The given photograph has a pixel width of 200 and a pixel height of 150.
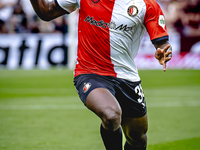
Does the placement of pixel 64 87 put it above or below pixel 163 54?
below

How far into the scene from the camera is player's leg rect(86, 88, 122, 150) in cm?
364

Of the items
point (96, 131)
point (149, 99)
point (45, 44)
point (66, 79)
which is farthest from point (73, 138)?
point (45, 44)

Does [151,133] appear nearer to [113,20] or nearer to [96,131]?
[96,131]

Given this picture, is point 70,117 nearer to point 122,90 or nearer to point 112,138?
point 122,90

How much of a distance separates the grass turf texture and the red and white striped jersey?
164 centimetres

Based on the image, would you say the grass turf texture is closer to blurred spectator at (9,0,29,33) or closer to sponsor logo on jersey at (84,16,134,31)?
sponsor logo on jersey at (84,16,134,31)

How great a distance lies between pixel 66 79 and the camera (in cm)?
1534

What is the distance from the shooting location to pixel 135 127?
4199mm

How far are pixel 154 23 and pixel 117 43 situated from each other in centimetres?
44

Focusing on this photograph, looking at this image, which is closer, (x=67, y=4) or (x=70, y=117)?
(x=67, y=4)

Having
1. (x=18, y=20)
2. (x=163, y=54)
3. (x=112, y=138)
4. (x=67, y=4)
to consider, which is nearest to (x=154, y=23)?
(x=163, y=54)

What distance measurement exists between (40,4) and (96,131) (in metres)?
2.91

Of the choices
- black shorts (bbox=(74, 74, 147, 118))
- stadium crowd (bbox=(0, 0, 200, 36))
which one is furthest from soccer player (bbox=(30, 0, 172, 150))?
stadium crowd (bbox=(0, 0, 200, 36))

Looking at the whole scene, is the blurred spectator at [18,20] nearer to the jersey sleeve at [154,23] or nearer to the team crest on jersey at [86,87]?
the jersey sleeve at [154,23]
